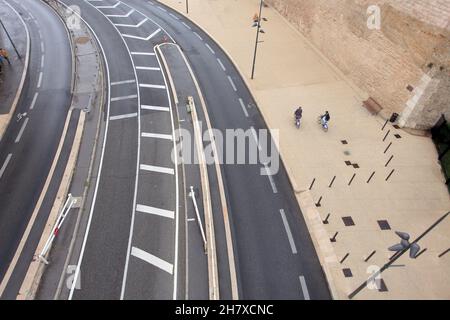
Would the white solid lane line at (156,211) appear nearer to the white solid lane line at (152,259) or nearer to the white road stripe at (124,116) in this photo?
the white solid lane line at (152,259)

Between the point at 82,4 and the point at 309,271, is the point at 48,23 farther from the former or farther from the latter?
the point at 309,271

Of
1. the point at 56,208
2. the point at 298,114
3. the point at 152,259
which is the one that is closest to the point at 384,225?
the point at 298,114

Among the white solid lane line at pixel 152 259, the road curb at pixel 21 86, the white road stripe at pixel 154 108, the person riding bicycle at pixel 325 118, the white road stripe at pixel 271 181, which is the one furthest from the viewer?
the white road stripe at pixel 154 108

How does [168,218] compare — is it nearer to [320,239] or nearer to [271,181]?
[271,181]

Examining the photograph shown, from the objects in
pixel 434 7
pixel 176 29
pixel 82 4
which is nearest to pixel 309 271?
pixel 434 7

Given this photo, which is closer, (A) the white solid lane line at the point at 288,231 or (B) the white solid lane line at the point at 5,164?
(A) the white solid lane line at the point at 288,231

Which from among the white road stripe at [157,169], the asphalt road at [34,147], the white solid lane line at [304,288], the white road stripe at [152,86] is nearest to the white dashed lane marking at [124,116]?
the asphalt road at [34,147]

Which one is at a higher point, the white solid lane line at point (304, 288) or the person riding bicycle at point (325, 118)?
the person riding bicycle at point (325, 118)
